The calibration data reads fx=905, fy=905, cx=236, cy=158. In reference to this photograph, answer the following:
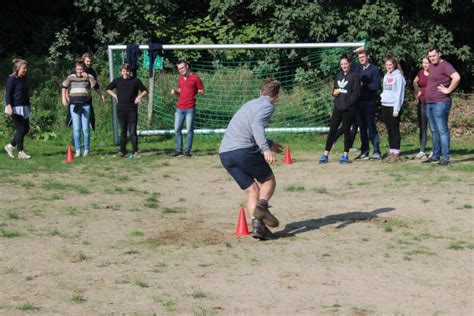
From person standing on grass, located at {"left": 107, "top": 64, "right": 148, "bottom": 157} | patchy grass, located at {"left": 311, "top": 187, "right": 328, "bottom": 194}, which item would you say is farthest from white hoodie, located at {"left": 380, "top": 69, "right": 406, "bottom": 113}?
person standing on grass, located at {"left": 107, "top": 64, "right": 148, "bottom": 157}

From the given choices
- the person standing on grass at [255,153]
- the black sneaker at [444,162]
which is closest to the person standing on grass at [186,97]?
the black sneaker at [444,162]

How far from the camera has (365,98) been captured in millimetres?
15641

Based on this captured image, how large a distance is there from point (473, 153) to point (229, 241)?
8351mm

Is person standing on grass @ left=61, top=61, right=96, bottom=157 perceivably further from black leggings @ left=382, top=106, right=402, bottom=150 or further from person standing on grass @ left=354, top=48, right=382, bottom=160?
black leggings @ left=382, top=106, right=402, bottom=150

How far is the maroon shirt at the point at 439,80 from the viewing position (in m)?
14.4

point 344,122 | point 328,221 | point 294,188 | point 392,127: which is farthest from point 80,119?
point 328,221

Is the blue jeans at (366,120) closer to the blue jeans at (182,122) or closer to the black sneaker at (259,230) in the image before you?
the blue jeans at (182,122)

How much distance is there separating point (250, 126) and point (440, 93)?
5903mm

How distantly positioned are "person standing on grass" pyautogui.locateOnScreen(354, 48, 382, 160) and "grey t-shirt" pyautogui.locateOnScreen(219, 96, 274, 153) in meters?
6.34

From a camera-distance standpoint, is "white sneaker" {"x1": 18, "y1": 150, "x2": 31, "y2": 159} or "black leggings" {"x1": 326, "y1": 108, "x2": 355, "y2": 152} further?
"white sneaker" {"x1": 18, "y1": 150, "x2": 31, "y2": 159}

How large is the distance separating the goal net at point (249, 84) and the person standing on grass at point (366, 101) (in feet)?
10.9

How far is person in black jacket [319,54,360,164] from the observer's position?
591 inches

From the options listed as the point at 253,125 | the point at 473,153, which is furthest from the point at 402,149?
the point at 253,125

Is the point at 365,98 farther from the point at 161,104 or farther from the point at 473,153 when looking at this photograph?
the point at 161,104
